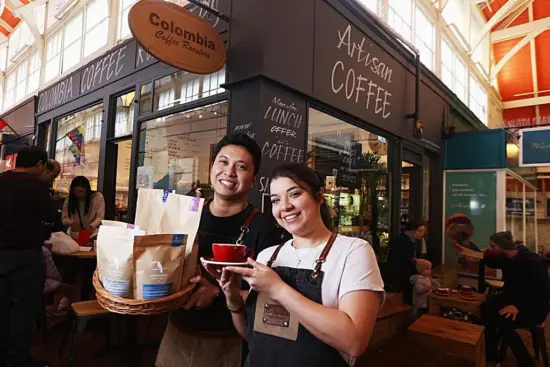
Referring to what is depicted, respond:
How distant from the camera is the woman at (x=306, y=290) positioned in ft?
3.15

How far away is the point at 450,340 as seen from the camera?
10.5 feet

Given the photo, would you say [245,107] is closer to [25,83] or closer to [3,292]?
[3,292]

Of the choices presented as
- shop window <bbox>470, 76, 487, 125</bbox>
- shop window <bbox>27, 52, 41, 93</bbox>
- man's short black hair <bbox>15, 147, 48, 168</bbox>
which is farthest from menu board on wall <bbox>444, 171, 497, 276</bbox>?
shop window <bbox>27, 52, 41, 93</bbox>

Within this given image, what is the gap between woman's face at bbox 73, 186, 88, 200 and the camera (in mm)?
4434

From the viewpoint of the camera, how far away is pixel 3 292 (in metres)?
2.65

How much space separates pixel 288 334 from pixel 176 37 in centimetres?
253

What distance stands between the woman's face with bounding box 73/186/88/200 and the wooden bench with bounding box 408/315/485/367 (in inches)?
155

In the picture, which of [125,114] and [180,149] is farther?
[125,114]

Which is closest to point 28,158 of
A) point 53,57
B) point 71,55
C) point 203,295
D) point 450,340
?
point 203,295

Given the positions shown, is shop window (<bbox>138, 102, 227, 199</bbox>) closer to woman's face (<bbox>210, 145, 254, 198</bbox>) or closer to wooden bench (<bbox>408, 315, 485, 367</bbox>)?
woman's face (<bbox>210, 145, 254, 198</bbox>)

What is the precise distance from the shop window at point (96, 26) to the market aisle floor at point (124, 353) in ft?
15.0

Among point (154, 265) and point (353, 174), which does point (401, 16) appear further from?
point (154, 265)

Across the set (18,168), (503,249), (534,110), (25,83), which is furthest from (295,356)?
(534,110)

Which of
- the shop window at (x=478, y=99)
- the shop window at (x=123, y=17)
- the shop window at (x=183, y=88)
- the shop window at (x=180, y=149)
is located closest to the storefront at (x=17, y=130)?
the shop window at (x=123, y=17)
